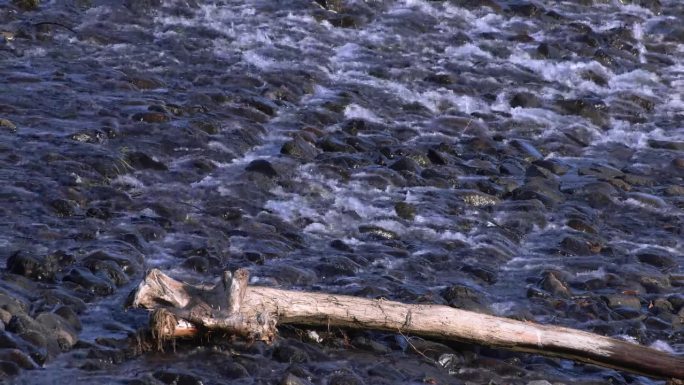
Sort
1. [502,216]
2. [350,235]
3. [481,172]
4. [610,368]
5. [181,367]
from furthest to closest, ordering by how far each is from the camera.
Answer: [481,172] < [502,216] < [350,235] < [610,368] < [181,367]

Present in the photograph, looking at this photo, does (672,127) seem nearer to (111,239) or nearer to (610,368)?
(610,368)

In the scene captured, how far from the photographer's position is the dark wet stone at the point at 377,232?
9.66 m

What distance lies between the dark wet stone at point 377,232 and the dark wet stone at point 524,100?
3.83 m

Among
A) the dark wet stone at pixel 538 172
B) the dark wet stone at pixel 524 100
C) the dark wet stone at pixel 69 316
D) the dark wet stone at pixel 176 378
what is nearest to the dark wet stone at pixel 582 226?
the dark wet stone at pixel 538 172

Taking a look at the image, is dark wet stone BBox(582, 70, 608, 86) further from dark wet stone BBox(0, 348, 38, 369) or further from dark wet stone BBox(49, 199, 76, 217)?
dark wet stone BBox(0, 348, 38, 369)

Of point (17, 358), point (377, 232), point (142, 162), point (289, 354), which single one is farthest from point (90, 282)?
point (377, 232)

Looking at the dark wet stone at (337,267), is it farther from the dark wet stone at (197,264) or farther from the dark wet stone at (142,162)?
the dark wet stone at (142,162)

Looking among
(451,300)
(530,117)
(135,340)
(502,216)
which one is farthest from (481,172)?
(135,340)

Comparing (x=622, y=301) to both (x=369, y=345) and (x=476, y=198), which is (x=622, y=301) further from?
(x=369, y=345)

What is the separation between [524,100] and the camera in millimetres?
13070

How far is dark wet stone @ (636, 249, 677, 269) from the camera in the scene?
31.9 ft

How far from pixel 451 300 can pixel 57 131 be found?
409 cm

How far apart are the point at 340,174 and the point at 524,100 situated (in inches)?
127

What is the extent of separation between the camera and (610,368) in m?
7.73
